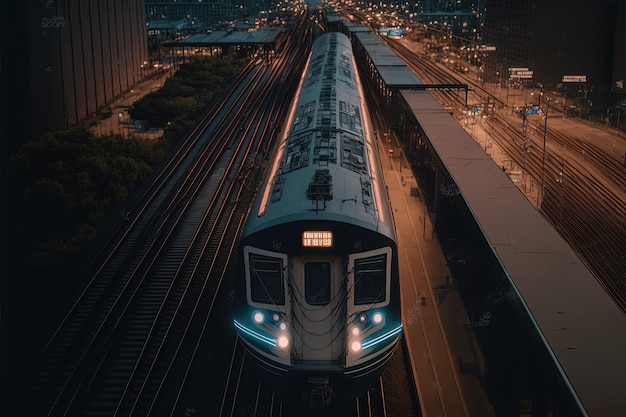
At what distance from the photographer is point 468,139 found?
81.0ft

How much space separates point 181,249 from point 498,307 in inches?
463

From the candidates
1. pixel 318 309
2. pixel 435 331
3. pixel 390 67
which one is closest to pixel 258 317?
pixel 318 309

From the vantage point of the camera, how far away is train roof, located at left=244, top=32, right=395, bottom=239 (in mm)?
11969

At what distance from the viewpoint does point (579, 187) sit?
29797mm

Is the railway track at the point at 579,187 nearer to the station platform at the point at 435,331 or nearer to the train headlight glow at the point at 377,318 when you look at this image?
the station platform at the point at 435,331

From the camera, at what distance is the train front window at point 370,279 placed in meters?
11.7

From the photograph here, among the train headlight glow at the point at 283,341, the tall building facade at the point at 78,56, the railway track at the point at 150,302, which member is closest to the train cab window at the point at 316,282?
the train headlight glow at the point at 283,341

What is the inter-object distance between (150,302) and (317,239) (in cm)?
866

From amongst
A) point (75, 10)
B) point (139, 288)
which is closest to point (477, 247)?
point (139, 288)

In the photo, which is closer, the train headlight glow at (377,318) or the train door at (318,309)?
the train door at (318,309)

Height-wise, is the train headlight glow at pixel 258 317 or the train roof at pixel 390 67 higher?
the train roof at pixel 390 67

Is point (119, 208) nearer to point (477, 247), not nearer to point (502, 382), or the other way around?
point (477, 247)

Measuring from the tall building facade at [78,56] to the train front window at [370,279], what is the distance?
Result: 83.4ft

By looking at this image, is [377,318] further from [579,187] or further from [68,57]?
[68,57]
